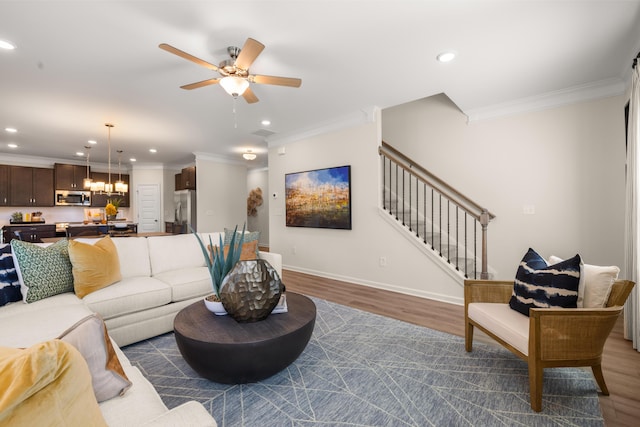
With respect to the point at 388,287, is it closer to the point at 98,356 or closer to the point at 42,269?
the point at 98,356

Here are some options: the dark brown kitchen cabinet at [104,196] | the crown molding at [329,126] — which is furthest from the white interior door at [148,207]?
the crown molding at [329,126]

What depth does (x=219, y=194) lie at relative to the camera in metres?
7.36

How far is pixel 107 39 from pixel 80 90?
1411mm

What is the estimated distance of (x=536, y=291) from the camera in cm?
183

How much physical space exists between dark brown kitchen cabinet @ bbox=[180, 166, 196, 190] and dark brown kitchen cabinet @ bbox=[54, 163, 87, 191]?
8.24 feet

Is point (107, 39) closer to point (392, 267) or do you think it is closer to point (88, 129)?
point (88, 129)

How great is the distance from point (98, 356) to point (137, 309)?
5.16 ft

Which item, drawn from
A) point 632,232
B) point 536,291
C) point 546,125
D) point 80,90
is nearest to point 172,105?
point 80,90

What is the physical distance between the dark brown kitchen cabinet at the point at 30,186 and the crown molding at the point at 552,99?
9122 mm

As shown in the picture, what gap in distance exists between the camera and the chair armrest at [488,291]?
2.19 metres

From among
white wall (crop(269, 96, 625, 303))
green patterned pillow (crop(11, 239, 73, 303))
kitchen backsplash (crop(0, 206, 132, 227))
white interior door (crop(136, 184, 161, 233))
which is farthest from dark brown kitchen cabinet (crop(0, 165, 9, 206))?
white wall (crop(269, 96, 625, 303))

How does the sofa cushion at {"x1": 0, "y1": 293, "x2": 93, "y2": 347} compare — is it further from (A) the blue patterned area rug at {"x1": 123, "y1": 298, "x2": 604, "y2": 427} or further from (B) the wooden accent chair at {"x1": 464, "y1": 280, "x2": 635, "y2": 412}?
(B) the wooden accent chair at {"x1": 464, "y1": 280, "x2": 635, "y2": 412}

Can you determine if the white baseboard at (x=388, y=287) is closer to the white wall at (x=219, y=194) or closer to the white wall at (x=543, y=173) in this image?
the white wall at (x=543, y=173)

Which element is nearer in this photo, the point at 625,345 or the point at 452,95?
the point at 625,345
